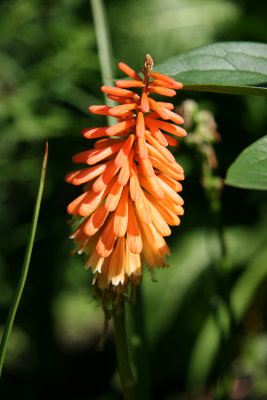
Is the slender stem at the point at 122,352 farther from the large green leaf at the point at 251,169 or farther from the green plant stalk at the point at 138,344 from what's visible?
the large green leaf at the point at 251,169

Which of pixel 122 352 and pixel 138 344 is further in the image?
pixel 138 344

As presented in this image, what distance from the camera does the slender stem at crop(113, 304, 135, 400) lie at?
753 millimetres

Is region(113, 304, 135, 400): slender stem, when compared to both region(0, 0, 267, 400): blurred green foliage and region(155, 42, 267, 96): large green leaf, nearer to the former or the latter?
region(155, 42, 267, 96): large green leaf

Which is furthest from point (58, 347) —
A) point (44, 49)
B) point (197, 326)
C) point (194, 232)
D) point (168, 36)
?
point (168, 36)

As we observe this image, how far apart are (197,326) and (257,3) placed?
157cm

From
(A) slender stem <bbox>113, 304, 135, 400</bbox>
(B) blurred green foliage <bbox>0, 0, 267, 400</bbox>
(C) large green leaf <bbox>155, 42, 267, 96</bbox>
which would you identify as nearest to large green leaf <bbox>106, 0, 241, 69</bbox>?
(B) blurred green foliage <bbox>0, 0, 267, 400</bbox>

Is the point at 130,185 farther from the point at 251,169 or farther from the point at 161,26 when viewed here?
the point at 161,26

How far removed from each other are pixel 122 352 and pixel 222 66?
524 mm

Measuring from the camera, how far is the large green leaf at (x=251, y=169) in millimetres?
513

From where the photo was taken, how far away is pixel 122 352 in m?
0.76

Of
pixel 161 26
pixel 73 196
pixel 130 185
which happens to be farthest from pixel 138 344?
pixel 161 26

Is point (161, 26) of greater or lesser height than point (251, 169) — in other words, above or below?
above

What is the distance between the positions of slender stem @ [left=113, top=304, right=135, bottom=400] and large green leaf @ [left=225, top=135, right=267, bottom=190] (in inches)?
14.1

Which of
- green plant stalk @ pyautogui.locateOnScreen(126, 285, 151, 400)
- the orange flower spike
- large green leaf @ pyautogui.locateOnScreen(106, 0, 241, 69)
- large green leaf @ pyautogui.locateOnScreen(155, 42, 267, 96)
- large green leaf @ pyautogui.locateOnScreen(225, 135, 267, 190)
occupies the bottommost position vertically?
green plant stalk @ pyautogui.locateOnScreen(126, 285, 151, 400)
